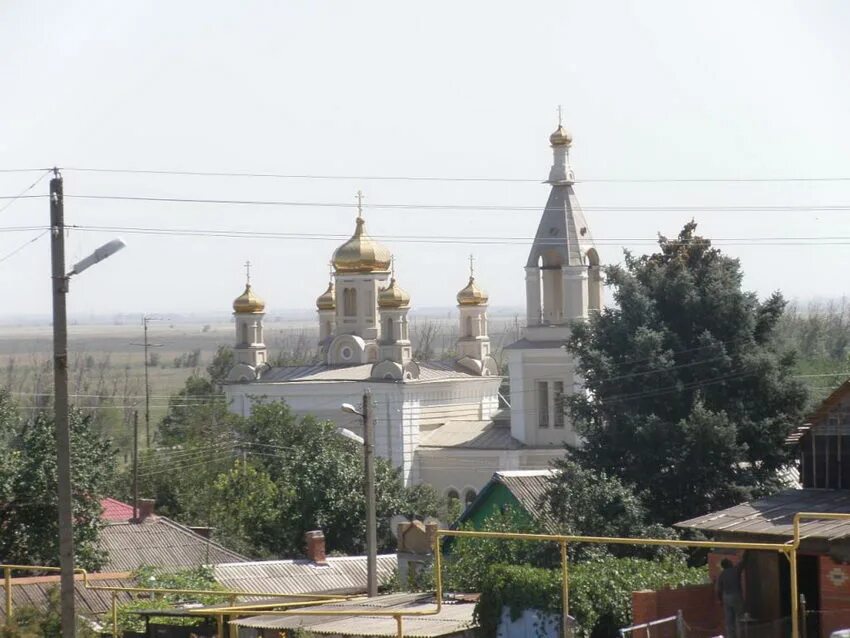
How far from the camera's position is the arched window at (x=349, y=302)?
75812 mm

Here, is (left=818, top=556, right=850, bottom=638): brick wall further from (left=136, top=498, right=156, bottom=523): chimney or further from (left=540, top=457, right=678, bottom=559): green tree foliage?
(left=136, top=498, right=156, bottom=523): chimney

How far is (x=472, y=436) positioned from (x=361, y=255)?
12.5 meters

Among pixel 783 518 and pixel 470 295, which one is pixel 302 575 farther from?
pixel 470 295

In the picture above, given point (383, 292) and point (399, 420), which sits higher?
point (383, 292)

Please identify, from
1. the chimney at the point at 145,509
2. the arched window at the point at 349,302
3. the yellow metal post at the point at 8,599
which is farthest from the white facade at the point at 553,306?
the yellow metal post at the point at 8,599

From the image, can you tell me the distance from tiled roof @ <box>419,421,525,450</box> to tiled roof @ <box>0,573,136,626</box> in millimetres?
37567

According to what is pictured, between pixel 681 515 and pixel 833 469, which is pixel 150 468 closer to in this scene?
pixel 681 515

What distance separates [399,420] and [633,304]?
3242cm

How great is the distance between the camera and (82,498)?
3419cm

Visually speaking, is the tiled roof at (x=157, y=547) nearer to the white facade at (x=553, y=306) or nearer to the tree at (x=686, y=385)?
the tree at (x=686, y=385)

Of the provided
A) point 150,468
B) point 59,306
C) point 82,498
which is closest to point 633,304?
point 82,498

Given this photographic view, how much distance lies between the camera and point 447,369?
73250mm

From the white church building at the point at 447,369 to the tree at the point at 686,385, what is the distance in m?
17.6

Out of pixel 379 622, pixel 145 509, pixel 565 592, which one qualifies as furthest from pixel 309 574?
pixel 565 592
